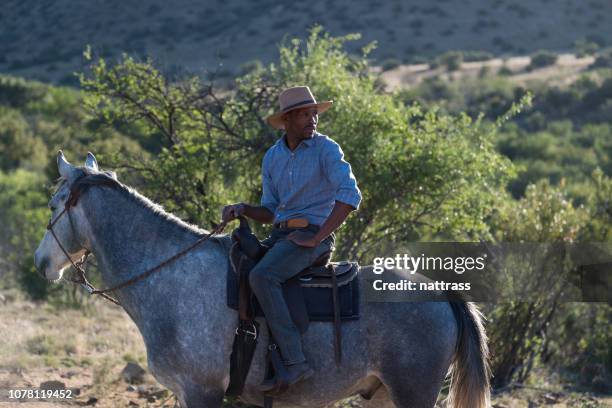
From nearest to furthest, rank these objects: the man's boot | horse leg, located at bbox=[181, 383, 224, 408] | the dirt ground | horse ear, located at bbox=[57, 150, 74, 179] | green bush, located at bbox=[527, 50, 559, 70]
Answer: the man's boot < horse leg, located at bbox=[181, 383, 224, 408] < horse ear, located at bbox=[57, 150, 74, 179] < the dirt ground < green bush, located at bbox=[527, 50, 559, 70]

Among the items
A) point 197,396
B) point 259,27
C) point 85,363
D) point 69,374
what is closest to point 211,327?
point 197,396

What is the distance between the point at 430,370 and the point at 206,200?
18.1ft

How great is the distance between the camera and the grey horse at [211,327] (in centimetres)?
584

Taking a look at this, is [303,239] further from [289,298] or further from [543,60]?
[543,60]

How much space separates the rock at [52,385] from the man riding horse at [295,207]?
5.06 metres

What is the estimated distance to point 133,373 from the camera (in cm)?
1073

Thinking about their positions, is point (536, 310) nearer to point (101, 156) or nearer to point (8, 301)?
point (101, 156)

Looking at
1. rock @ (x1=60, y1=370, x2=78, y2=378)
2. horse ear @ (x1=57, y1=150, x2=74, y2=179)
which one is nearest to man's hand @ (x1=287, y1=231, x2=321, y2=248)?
horse ear @ (x1=57, y1=150, x2=74, y2=179)

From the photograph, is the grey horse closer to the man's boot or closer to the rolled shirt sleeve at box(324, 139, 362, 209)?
the man's boot

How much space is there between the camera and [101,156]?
459 inches

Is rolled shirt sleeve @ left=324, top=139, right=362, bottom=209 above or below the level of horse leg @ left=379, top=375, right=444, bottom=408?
above

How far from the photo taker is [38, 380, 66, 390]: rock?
9977 millimetres

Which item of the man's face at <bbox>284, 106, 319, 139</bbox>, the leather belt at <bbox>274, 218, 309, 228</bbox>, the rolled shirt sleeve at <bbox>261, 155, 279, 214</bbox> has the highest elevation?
the man's face at <bbox>284, 106, 319, 139</bbox>

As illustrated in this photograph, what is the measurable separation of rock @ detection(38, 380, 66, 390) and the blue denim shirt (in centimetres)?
519
